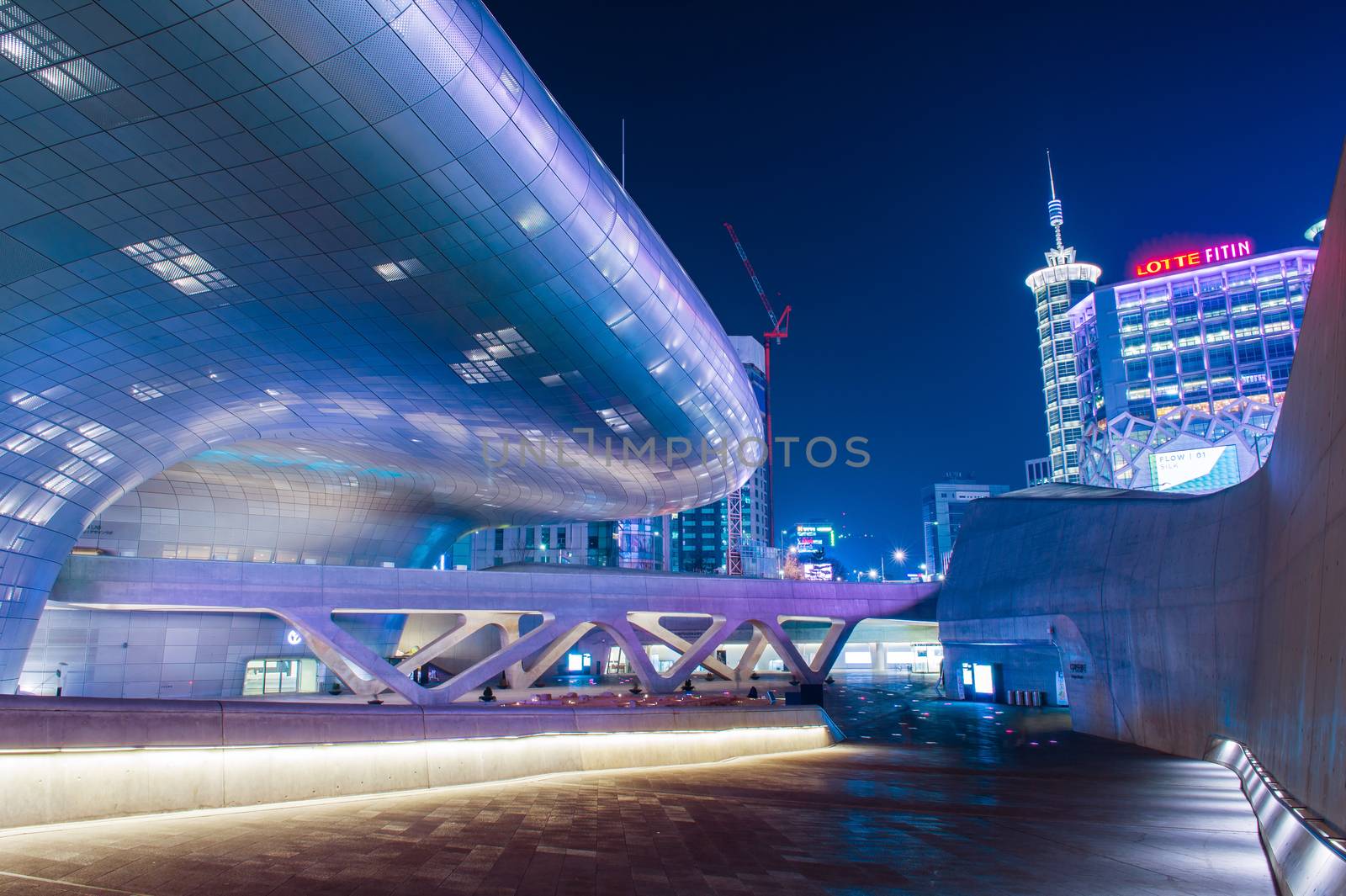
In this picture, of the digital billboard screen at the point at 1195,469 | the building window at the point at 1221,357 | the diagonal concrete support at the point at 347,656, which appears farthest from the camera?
the building window at the point at 1221,357

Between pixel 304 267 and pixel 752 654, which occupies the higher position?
pixel 304 267

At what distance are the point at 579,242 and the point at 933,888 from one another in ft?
49.4

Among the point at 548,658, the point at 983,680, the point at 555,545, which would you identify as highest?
the point at 555,545

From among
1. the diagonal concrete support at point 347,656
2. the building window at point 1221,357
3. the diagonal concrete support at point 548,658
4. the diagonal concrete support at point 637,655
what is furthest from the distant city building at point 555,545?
the building window at point 1221,357

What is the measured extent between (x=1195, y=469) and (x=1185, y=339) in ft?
137

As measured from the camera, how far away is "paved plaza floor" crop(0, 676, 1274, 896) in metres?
6.93

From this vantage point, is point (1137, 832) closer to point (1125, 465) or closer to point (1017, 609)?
point (1017, 609)

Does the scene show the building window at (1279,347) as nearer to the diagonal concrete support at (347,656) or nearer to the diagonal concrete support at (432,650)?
the diagonal concrete support at (432,650)

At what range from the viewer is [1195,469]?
72.8 meters

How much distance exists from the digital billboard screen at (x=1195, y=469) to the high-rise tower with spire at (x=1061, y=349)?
52756mm

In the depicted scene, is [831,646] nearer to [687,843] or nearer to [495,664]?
[495,664]

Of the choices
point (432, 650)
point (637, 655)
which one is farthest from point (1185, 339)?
point (432, 650)

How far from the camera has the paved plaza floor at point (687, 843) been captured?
6934mm

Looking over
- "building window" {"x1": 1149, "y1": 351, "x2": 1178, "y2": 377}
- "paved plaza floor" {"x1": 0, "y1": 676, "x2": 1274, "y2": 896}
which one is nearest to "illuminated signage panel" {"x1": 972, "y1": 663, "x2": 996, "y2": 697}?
"paved plaza floor" {"x1": 0, "y1": 676, "x2": 1274, "y2": 896}
